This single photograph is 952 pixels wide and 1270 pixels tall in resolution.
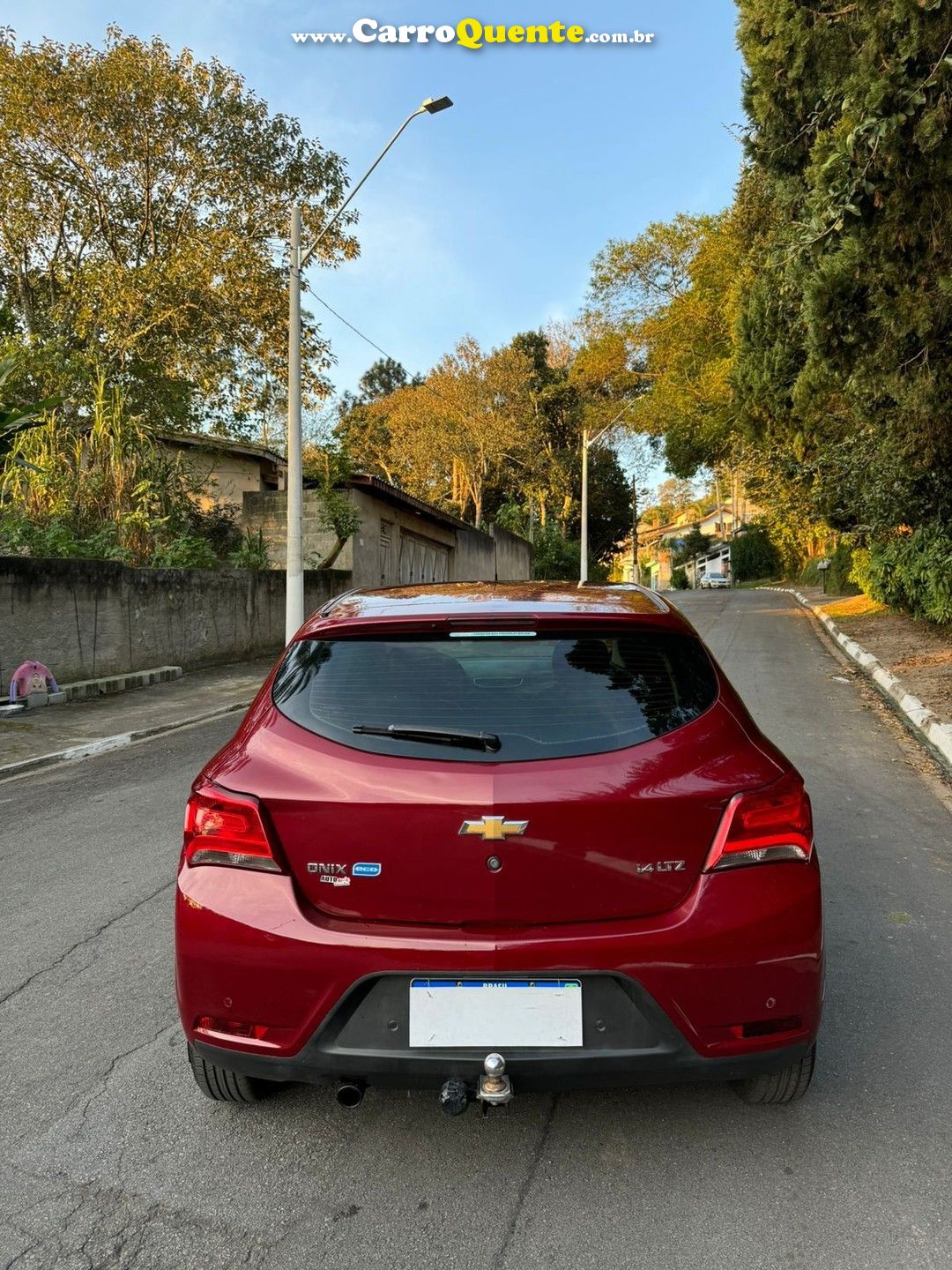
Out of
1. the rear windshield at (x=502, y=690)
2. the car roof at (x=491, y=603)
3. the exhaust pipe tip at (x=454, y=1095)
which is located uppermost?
the car roof at (x=491, y=603)

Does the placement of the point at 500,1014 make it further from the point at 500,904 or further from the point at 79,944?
the point at 79,944

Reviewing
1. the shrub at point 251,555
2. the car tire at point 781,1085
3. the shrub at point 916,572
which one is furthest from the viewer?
the shrub at point 251,555

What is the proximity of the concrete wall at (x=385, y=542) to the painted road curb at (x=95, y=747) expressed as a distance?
23.4ft

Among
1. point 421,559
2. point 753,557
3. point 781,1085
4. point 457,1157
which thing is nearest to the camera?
point 457,1157

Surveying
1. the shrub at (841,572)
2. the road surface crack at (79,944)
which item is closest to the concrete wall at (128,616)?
the road surface crack at (79,944)

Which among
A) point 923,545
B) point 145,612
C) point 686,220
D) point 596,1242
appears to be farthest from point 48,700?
point 686,220

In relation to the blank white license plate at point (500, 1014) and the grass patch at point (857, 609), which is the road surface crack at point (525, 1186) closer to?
the blank white license plate at point (500, 1014)

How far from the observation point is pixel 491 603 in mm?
2797

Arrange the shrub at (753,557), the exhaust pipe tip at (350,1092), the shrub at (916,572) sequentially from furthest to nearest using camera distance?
1. the shrub at (753,557)
2. the shrub at (916,572)
3. the exhaust pipe tip at (350,1092)

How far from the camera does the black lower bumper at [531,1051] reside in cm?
215

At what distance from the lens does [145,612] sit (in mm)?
12984

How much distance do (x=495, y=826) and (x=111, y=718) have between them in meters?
8.92

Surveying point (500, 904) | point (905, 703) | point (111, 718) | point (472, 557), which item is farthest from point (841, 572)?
point (500, 904)

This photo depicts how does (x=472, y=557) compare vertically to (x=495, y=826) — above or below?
above
